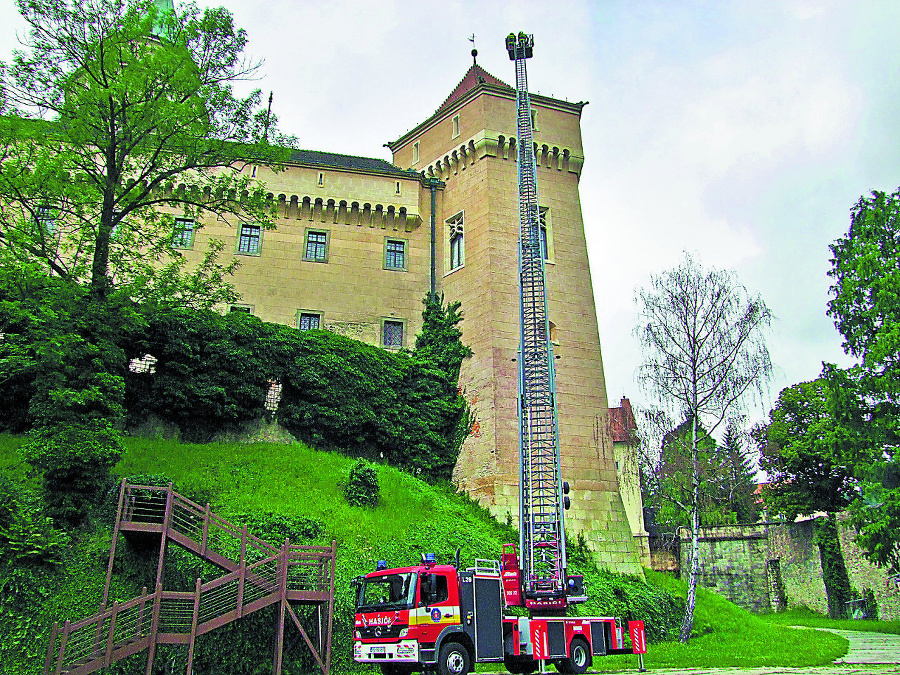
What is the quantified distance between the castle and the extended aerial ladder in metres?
1.17

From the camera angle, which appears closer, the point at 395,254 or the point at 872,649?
the point at 872,649

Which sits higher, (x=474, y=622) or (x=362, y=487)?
(x=362, y=487)

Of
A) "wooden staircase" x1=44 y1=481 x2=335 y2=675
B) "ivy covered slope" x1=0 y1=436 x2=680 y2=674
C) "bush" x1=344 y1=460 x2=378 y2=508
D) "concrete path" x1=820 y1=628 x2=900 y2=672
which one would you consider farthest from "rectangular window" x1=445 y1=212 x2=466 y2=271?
"concrete path" x1=820 y1=628 x2=900 y2=672

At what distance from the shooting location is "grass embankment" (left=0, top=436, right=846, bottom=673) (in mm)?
14109

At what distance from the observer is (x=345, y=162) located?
33344 mm

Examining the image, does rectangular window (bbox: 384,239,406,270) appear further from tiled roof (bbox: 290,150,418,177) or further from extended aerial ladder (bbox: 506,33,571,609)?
extended aerial ladder (bbox: 506,33,571,609)

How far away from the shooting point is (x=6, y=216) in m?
16.7

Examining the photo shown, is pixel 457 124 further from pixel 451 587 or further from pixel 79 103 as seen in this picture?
pixel 451 587

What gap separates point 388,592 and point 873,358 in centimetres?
1605

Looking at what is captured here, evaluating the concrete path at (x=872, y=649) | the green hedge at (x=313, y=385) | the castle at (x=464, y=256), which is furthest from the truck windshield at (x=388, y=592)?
the castle at (x=464, y=256)

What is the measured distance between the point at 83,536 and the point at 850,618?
33.0 meters

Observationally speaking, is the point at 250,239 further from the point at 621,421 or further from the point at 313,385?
the point at 621,421

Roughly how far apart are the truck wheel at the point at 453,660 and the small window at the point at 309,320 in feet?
60.4

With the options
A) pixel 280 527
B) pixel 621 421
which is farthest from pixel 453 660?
pixel 621 421
